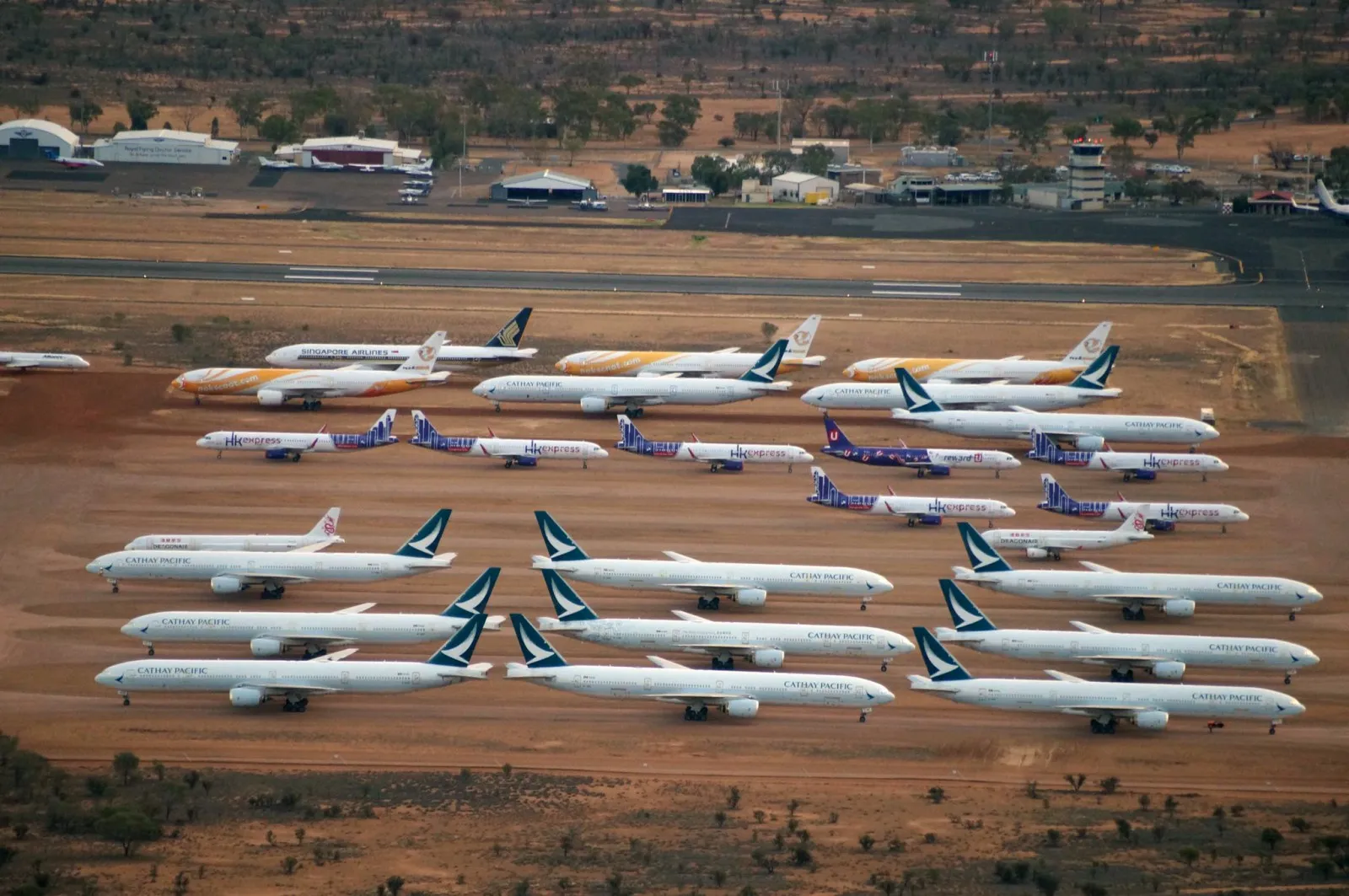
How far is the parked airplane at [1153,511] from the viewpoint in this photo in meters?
99.1

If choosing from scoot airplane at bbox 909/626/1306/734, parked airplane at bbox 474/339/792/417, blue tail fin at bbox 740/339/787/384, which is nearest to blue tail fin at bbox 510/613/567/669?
scoot airplane at bbox 909/626/1306/734

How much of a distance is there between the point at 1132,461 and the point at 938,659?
132ft

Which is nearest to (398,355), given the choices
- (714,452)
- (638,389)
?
(638,389)

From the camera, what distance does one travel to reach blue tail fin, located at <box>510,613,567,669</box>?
243ft

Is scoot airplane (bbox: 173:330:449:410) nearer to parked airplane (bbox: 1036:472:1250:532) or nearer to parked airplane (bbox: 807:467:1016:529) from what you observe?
parked airplane (bbox: 807:467:1016:529)

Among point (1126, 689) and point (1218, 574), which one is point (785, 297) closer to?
point (1218, 574)

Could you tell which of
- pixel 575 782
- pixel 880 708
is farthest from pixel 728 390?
pixel 575 782

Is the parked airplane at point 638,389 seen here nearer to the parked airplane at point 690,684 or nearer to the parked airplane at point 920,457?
the parked airplane at point 920,457

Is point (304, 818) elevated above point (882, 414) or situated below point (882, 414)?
below

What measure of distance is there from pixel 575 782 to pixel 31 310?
95.9 metres

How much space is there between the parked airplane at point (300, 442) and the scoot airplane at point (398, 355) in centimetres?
1729

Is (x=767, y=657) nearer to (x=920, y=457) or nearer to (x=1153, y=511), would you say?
(x=1153, y=511)

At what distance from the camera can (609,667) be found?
74.8 metres

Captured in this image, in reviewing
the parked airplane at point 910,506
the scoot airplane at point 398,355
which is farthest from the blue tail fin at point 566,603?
the scoot airplane at point 398,355
